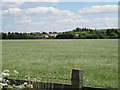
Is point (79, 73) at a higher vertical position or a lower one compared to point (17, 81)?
higher

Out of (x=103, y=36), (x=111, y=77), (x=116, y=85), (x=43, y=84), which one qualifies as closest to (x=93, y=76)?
(x=111, y=77)

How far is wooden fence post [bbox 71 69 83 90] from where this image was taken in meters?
3.38

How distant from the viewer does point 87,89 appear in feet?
11.7

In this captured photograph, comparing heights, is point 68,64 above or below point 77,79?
below

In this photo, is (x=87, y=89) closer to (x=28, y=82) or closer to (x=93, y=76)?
(x=28, y=82)

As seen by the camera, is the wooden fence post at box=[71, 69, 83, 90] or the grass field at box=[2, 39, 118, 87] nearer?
the wooden fence post at box=[71, 69, 83, 90]

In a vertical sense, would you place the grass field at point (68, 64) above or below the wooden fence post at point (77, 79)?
below

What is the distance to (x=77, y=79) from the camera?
3400mm

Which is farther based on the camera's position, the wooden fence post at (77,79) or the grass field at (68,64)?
the grass field at (68,64)

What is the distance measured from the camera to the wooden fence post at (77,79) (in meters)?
3.38

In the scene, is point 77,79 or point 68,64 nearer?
point 77,79

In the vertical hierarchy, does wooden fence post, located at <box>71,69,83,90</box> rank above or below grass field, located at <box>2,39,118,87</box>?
above

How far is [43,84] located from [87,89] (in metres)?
0.84

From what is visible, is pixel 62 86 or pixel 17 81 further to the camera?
pixel 17 81
